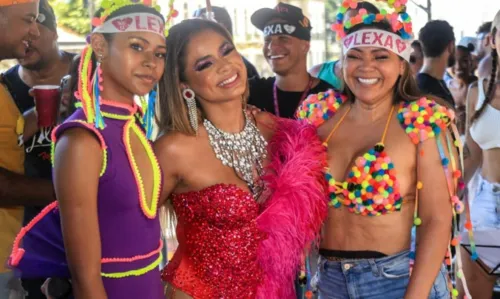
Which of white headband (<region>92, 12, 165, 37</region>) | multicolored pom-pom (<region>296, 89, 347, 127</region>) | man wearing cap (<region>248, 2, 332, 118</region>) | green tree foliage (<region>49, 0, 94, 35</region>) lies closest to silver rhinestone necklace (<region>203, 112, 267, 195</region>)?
multicolored pom-pom (<region>296, 89, 347, 127</region>)

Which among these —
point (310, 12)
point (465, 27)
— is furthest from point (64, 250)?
point (465, 27)

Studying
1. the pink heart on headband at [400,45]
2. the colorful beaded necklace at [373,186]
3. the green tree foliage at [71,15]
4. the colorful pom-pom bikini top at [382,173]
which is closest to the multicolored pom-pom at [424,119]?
the colorful pom-pom bikini top at [382,173]

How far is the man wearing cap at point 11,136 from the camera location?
242 cm

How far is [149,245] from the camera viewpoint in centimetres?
207

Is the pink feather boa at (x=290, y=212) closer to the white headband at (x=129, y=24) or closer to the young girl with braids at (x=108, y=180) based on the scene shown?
the young girl with braids at (x=108, y=180)

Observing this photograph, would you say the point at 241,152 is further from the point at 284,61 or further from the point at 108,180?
the point at 284,61

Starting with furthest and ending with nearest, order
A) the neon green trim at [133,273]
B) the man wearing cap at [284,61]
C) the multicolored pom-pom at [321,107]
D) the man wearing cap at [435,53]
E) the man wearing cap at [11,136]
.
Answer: the man wearing cap at [435,53], the man wearing cap at [284,61], the multicolored pom-pom at [321,107], the man wearing cap at [11,136], the neon green trim at [133,273]

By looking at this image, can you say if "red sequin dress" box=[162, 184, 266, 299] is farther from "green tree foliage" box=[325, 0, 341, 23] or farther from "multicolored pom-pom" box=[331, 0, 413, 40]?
"green tree foliage" box=[325, 0, 341, 23]

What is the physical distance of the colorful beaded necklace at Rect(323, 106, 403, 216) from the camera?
2.31m

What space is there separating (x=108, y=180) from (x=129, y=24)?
554 mm

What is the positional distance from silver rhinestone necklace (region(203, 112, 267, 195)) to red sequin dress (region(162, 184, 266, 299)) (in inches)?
4.4

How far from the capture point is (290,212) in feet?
7.93

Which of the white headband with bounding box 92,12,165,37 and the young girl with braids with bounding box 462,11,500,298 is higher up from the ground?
the white headband with bounding box 92,12,165,37

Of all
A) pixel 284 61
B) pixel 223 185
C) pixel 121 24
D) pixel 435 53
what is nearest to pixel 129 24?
pixel 121 24
